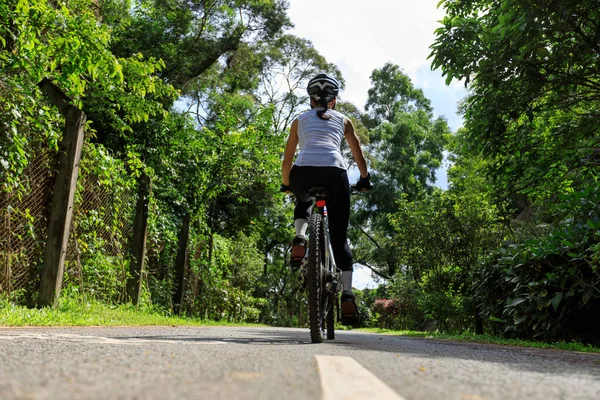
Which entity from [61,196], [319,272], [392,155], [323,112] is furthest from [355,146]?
[392,155]

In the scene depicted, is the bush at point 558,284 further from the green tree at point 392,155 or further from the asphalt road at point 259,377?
the green tree at point 392,155

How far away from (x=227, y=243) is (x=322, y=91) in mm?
11398

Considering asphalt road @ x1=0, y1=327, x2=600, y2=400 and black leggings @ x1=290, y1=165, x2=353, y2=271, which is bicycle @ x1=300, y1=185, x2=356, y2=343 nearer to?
black leggings @ x1=290, y1=165, x2=353, y2=271

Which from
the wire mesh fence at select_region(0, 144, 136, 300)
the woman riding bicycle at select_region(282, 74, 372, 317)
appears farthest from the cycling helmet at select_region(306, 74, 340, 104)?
the wire mesh fence at select_region(0, 144, 136, 300)

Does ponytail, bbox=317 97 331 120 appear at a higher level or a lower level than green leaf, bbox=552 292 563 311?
higher

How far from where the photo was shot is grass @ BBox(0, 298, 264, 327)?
5562 mm

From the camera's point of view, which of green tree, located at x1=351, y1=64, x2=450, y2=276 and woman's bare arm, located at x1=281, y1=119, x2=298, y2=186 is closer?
woman's bare arm, located at x1=281, y1=119, x2=298, y2=186

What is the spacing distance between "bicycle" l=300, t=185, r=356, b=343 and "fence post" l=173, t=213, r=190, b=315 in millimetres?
7644

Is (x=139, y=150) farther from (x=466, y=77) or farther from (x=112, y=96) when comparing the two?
(x=466, y=77)

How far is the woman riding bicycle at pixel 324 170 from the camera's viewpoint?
480 cm

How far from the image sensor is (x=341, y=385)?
77.4 inches

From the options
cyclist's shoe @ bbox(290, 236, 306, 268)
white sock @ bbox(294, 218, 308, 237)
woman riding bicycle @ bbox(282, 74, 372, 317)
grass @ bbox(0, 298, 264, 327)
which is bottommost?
grass @ bbox(0, 298, 264, 327)

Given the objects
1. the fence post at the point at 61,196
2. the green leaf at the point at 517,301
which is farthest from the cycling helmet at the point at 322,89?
the fence post at the point at 61,196

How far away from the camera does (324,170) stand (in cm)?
478
